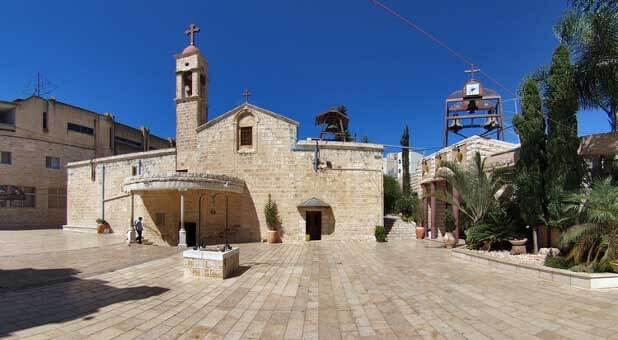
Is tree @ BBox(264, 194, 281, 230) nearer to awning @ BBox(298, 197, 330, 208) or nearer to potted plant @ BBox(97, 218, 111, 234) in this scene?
awning @ BBox(298, 197, 330, 208)

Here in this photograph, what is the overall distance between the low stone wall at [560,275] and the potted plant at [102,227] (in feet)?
70.3

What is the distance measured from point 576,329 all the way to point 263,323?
4443 millimetres

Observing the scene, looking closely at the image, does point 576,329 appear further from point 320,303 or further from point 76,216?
point 76,216

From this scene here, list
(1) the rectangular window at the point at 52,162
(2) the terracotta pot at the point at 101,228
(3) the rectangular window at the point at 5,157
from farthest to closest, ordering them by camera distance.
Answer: (1) the rectangular window at the point at 52,162, (3) the rectangular window at the point at 5,157, (2) the terracotta pot at the point at 101,228

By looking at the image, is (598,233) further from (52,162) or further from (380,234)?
(52,162)

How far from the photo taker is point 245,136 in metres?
16.6

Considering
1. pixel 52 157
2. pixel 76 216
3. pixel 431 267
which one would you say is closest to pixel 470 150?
pixel 431 267

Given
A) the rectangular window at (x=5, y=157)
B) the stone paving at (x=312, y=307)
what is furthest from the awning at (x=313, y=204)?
the rectangular window at (x=5, y=157)

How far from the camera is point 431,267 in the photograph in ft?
27.5

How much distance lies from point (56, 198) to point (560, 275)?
3234 centimetres

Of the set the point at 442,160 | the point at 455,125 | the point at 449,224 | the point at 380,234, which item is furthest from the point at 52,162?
the point at 455,125

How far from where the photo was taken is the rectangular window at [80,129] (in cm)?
2519

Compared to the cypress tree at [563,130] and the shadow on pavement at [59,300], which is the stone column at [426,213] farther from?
the shadow on pavement at [59,300]

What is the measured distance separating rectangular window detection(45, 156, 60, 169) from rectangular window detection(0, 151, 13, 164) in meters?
2.07
